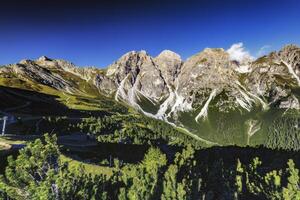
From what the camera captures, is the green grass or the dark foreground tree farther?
the green grass

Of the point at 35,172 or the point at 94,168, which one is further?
the point at 94,168

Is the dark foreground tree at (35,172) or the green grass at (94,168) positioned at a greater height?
the green grass at (94,168)

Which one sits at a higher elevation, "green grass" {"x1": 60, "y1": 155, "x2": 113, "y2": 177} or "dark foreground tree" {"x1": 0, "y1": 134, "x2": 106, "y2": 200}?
"green grass" {"x1": 60, "y1": 155, "x2": 113, "y2": 177}

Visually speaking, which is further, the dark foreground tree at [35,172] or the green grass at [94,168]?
the green grass at [94,168]

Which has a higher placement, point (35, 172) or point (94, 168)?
point (94, 168)

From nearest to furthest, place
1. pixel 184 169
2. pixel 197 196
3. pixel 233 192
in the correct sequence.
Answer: pixel 197 196 < pixel 233 192 < pixel 184 169

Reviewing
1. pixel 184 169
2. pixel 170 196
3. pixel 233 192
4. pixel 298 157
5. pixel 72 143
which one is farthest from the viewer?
pixel 298 157

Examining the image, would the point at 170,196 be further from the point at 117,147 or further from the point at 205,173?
the point at 117,147

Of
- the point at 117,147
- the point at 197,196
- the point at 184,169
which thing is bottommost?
the point at 197,196

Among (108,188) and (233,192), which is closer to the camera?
(108,188)

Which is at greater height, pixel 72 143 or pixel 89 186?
pixel 72 143

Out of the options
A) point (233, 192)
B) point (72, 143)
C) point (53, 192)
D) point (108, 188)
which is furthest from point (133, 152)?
point (53, 192)
